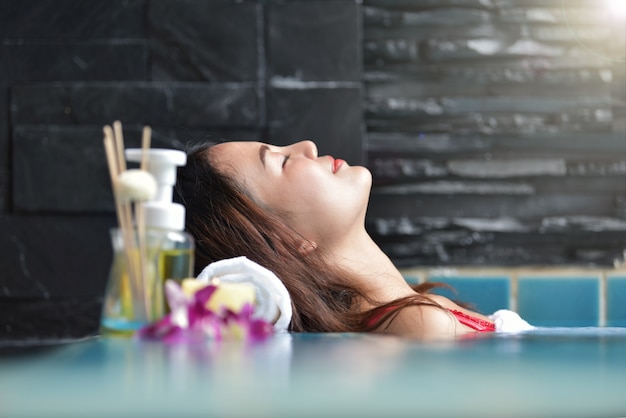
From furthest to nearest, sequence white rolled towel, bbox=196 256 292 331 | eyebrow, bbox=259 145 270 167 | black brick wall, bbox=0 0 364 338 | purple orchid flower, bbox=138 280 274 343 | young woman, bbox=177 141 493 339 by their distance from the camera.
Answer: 1. black brick wall, bbox=0 0 364 338
2. eyebrow, bbox=259 145 270 167
3. young woman, bbox=177 141 493 339
4. white rolled towel, bbox=196 256 292 331
5. purple orchid flower, bbox=138 280 274 343

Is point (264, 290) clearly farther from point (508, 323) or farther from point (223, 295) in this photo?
point (508, 323)

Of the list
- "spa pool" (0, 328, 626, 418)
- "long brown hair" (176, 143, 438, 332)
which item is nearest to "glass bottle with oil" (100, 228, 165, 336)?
"spa pool" (0, 328, 626, 418)

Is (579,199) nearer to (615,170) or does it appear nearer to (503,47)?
(615,170)

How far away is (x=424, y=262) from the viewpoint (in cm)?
263

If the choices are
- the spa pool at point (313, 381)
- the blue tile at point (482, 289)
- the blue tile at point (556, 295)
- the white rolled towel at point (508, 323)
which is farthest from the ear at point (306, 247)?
the blue tile at point (556, 295)

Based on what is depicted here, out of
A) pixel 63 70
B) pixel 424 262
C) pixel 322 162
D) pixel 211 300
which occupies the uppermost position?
pixel 63 70

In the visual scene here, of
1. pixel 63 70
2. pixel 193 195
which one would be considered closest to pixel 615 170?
pixel 193 195

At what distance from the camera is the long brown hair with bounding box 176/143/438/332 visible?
165 centimetres

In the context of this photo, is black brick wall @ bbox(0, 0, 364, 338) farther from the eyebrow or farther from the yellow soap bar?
the yellow soap bar

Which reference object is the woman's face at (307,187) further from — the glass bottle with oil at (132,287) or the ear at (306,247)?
the glass bottle with oil at (132,287)

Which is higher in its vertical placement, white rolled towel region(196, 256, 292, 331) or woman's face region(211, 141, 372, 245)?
woman's face region(211, 141, 372, 245)

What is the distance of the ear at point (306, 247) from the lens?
178 cm

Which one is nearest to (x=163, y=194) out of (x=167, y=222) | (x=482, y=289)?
(x=167, y=222)

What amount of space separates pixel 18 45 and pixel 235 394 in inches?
91.4
